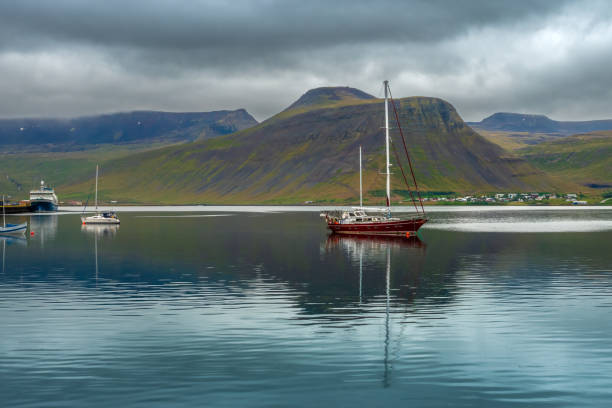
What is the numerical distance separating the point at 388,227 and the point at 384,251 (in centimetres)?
2726

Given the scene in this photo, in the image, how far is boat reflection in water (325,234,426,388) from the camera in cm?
3172

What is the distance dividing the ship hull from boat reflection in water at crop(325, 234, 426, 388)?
3.19 ft

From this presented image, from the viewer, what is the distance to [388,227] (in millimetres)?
114812

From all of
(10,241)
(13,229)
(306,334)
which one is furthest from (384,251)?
(13,229)

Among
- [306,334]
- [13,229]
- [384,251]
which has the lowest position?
[384,251]

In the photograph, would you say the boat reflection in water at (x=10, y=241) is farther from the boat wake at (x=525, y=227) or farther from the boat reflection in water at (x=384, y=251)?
the boat wake at (x=525, y=227)

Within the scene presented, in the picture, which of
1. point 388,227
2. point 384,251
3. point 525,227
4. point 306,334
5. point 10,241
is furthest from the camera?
point 525,227

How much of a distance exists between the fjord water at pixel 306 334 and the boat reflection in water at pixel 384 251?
33 cm

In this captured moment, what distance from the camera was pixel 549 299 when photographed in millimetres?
45625

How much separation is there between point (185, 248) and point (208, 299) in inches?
1880

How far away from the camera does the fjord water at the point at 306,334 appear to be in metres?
24.0

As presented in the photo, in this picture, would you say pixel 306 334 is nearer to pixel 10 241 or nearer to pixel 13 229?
pixel 10 241

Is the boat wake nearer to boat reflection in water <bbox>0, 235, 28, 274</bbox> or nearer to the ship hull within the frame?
the ship hull

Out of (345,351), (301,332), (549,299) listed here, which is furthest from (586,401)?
(549,299)
